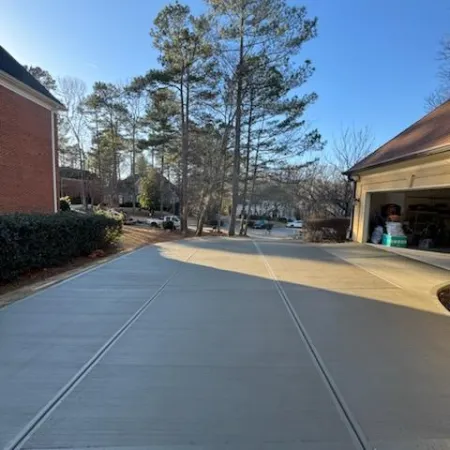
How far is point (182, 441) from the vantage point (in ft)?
7.50

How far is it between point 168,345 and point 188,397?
3.60 ft

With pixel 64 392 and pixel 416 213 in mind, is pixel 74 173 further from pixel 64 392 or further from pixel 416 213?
pixel 64 392

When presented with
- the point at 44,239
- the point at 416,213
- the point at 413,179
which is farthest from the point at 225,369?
the point at 416,213

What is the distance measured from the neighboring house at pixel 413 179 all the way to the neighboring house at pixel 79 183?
1149 inches

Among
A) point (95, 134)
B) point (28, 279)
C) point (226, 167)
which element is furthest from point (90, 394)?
point (95, 134)

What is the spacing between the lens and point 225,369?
330cm

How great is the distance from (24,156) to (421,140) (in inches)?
512

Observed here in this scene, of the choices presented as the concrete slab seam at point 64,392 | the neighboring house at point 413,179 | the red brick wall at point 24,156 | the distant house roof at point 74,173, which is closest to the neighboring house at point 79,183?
the distant house roof at point 74,173

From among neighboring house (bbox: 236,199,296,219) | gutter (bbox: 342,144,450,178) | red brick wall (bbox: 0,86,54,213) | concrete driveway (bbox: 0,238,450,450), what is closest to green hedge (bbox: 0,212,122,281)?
concrete driveway (bbox: 0,238,450,450)

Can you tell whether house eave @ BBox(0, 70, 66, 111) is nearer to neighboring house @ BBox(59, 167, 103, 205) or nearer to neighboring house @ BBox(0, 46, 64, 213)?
neighboring house @ BBox(0, 46, 64, 213)

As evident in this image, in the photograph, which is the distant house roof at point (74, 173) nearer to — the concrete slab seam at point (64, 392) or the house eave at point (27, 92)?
the house eave at point (27, 92)

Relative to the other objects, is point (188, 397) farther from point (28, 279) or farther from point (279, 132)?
point (279, 132)

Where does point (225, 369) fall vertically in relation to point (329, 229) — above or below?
below

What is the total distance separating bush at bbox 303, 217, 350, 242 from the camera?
17188mm
